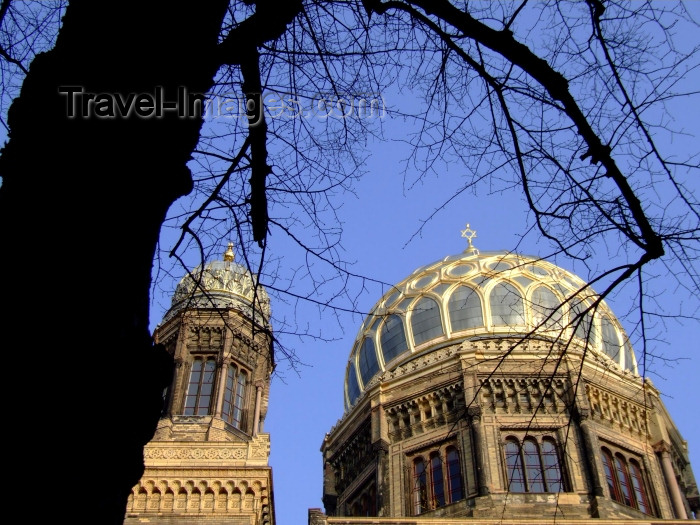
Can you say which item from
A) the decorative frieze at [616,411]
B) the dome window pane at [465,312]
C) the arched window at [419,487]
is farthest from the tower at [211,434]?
the decorative frieze at [616,411]

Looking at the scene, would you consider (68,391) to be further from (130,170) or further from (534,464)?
(534,464)

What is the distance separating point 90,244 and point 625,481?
2306cm

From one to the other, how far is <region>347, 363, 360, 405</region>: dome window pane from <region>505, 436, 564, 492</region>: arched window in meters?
6.85

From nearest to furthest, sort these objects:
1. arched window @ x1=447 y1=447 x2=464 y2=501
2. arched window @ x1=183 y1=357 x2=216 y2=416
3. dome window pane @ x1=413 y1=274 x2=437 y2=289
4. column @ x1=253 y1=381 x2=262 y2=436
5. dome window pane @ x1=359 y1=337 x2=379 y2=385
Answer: arched window @ x1=447 y1=447 x2=464 y2=501 < arched window @ x1=183 y1=357 x2=216 y2=416 < column @ x1=253 y1=381 x2=262 y2=436 < dome window pane @ x1=359 y1=337 x2=379 y2=385 < dome window pane @ x1=413 y1=274 x2=437 y2=289

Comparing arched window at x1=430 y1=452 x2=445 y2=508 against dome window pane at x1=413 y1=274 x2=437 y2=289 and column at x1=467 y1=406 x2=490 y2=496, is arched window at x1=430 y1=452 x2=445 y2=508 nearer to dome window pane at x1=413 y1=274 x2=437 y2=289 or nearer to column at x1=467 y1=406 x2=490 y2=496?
column at x1=467 y1=406 x2=490 y2=496

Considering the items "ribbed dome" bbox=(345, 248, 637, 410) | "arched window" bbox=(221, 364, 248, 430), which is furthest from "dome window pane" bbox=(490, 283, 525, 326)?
"arched window" bbox=(221, 364, 248, 430)

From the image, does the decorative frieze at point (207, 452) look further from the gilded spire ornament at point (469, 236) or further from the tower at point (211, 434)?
the gilded spire ornament at point (469, 236)

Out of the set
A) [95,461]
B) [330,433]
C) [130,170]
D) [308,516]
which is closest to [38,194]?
[130,170]

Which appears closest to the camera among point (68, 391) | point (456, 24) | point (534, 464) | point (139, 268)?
point (68, 391)

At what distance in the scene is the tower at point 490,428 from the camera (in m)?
21.5

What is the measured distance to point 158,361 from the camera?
2.72 m

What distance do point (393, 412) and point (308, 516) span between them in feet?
20.1

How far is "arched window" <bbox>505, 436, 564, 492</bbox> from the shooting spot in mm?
21688

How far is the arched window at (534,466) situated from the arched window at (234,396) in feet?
30.1
